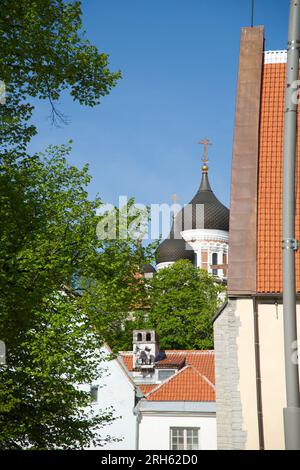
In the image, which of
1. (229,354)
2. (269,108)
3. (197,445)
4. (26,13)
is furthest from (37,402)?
(197,445)

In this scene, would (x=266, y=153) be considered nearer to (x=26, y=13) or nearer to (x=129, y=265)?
(x=129, y=265)

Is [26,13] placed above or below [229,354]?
above

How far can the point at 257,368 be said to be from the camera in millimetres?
14383

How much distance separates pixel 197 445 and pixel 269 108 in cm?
1723

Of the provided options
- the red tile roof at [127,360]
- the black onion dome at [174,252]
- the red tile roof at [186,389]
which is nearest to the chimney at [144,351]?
the red tile roof at [127,360]

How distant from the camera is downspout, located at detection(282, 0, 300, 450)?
4.78 metres

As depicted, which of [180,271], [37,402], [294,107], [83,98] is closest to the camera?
[294,107]

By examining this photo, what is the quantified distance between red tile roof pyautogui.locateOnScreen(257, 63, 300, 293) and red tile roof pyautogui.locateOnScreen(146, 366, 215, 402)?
1543 centimetres

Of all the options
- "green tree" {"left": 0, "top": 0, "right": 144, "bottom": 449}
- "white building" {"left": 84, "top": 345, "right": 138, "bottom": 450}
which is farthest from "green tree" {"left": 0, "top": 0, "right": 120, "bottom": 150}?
"white building" {"left": 84, "top": 345, "right": 138, "bottom": 450}

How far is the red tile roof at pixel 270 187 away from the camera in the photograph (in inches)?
586

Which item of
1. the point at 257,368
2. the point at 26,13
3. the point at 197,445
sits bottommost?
the point at 197,445

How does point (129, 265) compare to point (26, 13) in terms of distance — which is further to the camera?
A: point (129, 265)

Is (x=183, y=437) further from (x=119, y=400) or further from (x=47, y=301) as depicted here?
(x=47, y=301)

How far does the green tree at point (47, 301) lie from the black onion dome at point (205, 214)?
68734 mm
